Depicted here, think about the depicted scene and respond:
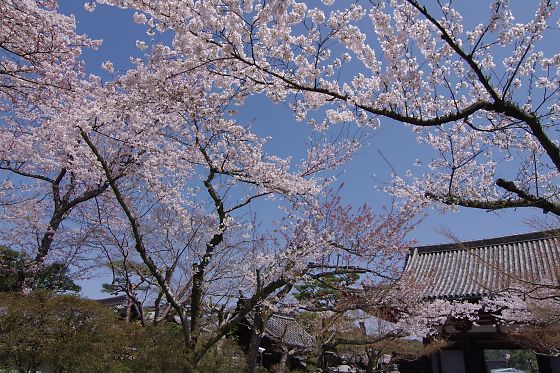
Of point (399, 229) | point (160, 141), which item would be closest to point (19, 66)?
point (160, 141)

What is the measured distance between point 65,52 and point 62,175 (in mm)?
5110

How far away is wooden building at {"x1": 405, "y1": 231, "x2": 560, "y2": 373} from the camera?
1124 centimetres

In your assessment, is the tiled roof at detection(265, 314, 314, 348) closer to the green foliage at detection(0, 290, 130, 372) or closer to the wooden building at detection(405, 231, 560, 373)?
the wooden building at detection(405, 231, 560, 373)

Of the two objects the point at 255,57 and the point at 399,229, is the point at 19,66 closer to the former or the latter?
the point at 255,57

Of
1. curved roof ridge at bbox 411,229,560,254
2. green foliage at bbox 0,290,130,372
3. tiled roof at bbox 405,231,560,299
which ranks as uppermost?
curved roof ridge at bbox 411,229,560,254

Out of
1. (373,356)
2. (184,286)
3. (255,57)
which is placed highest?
(255,57)

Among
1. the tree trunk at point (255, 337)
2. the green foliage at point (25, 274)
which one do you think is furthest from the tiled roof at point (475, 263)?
the green foliage at point (25, 274)

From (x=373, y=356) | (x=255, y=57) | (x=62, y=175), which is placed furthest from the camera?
(x=373, y=356)

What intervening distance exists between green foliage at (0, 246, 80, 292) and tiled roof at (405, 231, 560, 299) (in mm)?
9605

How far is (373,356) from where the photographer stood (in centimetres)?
1523

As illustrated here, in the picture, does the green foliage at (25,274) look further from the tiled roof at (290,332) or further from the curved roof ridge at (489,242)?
the curved roof ridge at (489,242)

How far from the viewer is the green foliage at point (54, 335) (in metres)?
6.42

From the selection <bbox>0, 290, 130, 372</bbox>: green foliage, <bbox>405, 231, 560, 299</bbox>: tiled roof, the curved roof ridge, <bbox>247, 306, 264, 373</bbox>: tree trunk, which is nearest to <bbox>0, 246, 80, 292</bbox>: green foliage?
<bbox>0, 290, 130, 372</bbox>: green foliage

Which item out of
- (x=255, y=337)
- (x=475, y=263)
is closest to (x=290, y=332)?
(x=475, y=263)
